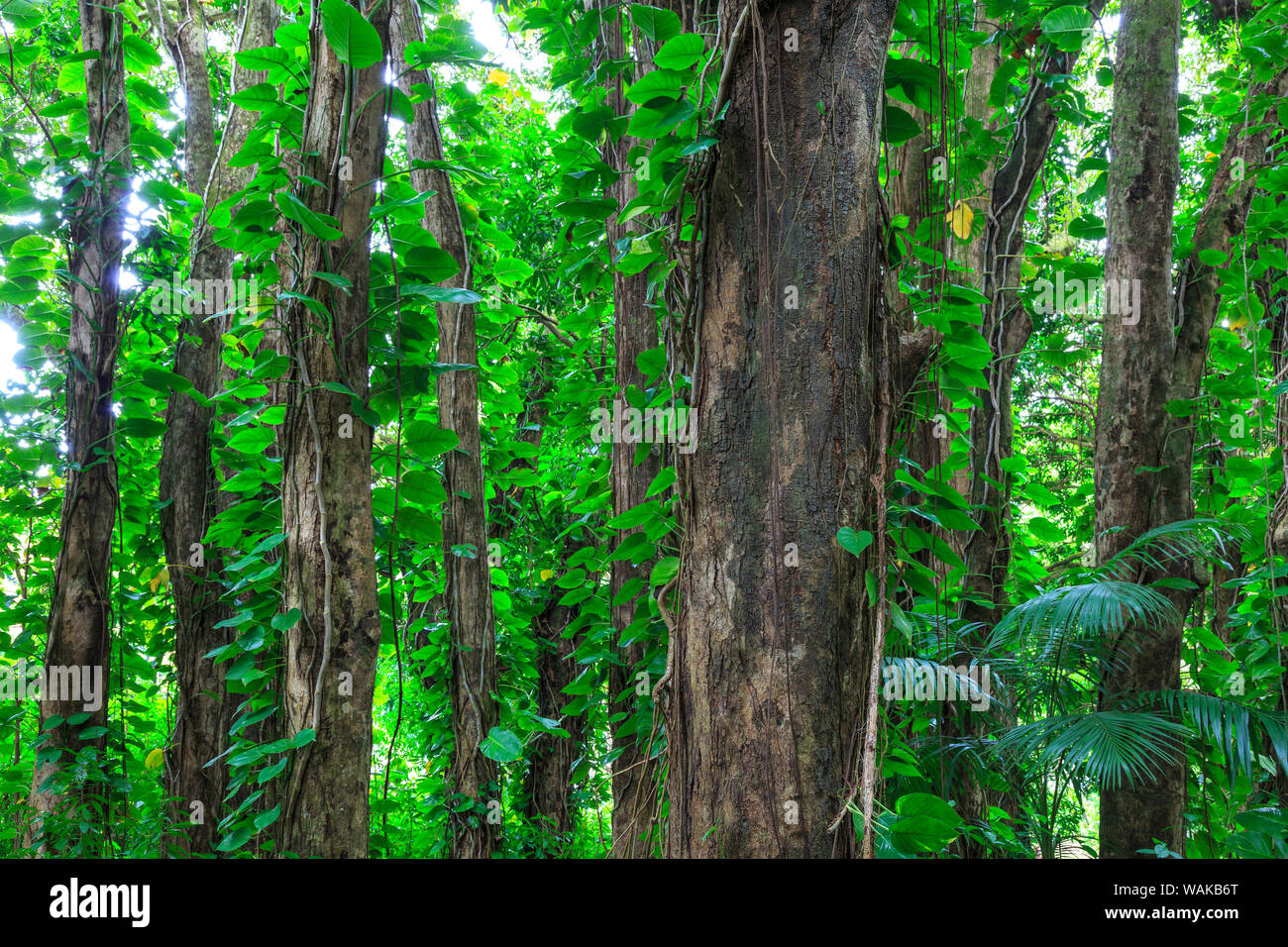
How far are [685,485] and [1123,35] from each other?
9.71 ft

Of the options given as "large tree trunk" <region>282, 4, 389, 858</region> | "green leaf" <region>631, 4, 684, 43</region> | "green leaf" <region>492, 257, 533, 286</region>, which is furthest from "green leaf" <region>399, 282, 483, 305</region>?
"green leaf" <region>492, 257, 533, 286</region>

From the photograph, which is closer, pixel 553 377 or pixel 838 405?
pixel 838 405

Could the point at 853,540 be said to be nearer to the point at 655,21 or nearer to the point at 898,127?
the point at 898,127

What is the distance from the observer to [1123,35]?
3.14 meters

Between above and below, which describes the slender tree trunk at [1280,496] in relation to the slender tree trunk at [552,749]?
above

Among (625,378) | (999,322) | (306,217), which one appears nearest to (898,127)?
(306,217)

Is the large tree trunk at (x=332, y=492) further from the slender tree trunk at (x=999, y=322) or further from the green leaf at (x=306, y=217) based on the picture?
the slender tree trunk at (x=999, y=322)

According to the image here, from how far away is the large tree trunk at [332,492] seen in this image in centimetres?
174

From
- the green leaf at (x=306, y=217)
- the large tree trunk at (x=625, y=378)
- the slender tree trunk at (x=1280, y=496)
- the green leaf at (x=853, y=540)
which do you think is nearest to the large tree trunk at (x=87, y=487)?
the green leaf at (x=306, y=217)

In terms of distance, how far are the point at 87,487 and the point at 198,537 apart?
0.64 m

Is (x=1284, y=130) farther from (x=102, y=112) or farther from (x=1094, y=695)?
(x=102, y=112)

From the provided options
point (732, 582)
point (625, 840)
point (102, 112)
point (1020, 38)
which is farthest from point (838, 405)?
point (1020, 38)

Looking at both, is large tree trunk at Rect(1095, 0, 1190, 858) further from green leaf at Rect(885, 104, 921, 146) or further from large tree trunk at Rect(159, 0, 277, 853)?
large tree trunk at Rect(159, 0, 277, 853)

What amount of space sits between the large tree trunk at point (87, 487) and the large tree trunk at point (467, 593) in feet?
4.08
